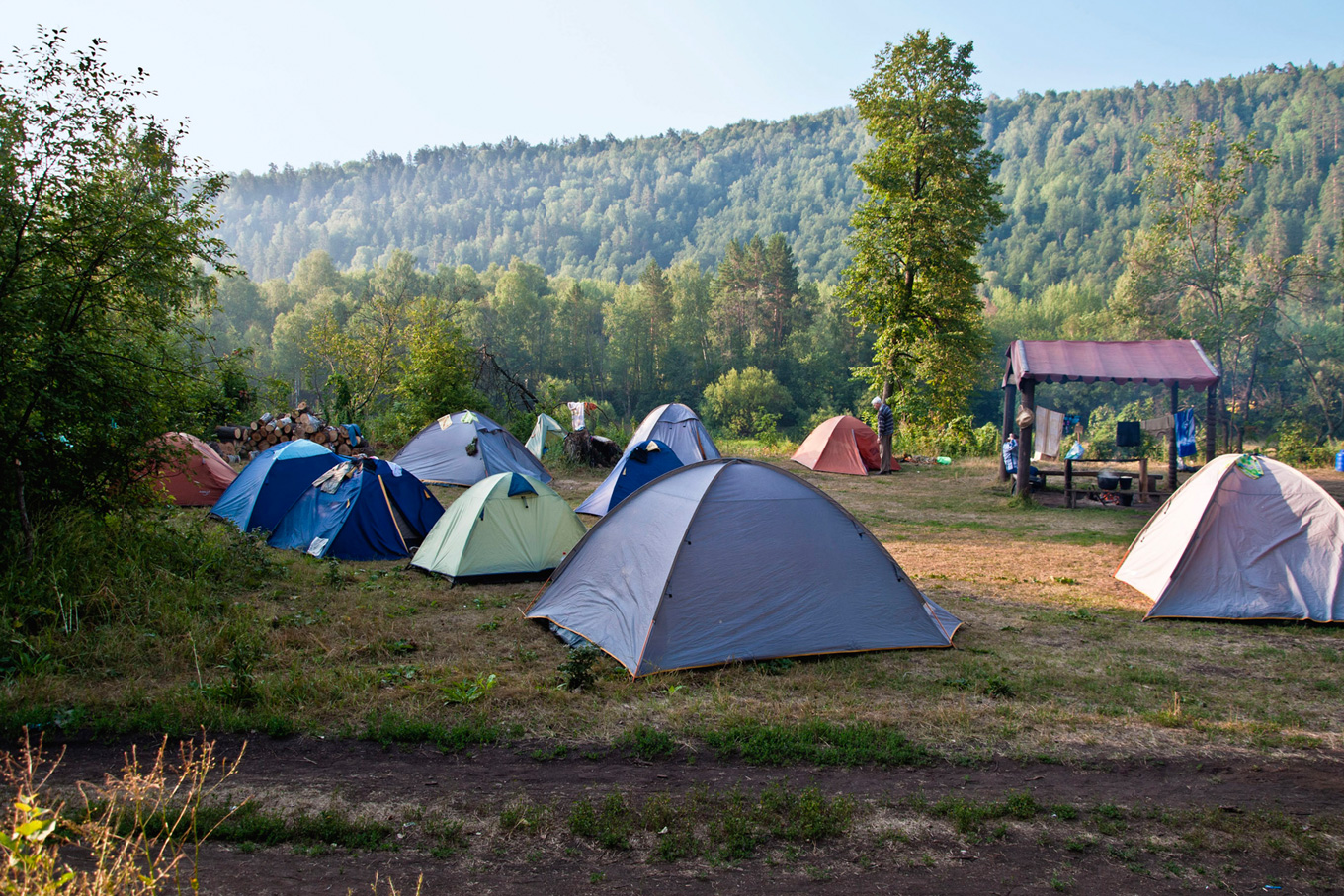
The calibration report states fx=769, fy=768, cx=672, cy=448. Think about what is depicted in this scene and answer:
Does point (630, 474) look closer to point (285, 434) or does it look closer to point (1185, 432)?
point (285, 434)

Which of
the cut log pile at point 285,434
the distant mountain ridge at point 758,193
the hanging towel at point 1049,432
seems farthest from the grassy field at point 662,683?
the distant mountain ridge at point 758,193

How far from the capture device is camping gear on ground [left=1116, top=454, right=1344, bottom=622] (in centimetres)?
699

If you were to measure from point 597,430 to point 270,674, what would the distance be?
54.5 feet

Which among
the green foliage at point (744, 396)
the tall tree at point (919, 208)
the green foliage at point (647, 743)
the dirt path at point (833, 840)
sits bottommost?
the dirt path at point (833, 840)

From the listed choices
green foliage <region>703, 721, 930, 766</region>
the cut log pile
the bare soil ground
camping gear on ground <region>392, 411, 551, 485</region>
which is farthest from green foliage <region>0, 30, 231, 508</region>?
the cut log pile

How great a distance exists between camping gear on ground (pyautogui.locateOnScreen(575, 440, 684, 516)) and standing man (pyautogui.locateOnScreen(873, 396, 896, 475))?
7.55 meters

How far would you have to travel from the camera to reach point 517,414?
2080 cm

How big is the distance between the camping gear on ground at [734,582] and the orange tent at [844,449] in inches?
477

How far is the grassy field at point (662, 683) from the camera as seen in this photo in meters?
4.68

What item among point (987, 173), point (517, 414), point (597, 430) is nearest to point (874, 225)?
point (987, 173)

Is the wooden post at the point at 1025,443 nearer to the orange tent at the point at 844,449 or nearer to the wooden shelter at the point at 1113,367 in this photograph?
the wooden shelter at the point at 1113,367

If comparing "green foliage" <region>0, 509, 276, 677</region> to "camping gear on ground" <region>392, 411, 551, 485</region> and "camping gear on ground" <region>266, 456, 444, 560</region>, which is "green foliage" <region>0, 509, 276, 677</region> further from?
"camping gear on ground" <region>392, 411, 551, 485</region>

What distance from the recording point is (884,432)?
1886 cm

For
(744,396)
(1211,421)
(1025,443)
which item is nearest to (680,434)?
(1025,443)
